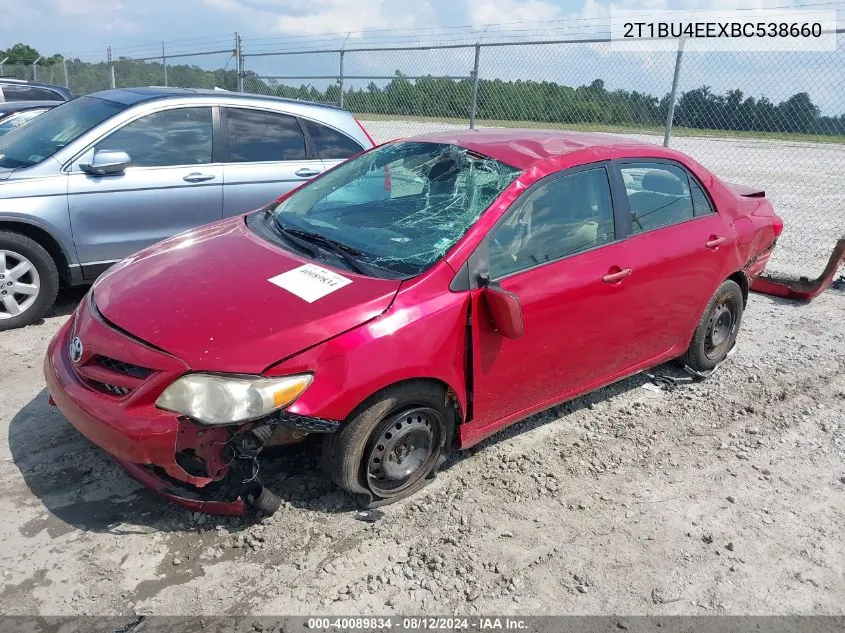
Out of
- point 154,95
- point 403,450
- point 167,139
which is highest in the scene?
point 154,95

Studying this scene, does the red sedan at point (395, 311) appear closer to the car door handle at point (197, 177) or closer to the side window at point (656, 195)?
the side window at point (656, 195)

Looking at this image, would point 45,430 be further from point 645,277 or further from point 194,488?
point 645,277

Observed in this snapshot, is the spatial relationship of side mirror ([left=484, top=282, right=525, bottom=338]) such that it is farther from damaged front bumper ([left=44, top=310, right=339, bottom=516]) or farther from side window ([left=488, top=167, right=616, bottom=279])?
damaged front bumper ([left=44, top=310, right=339, bottom=516])

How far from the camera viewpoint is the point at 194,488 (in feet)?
9.87

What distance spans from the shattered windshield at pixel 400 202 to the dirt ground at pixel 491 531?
3.71ft

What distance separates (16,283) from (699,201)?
470cm

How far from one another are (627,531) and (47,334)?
411 cm

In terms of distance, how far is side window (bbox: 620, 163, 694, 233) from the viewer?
3.99 m

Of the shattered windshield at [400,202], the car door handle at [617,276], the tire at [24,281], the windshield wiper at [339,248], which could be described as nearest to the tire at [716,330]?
the car door handle at [617,276]

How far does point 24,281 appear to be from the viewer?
5004 mm

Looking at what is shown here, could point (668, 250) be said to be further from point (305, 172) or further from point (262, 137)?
point (262, 137)

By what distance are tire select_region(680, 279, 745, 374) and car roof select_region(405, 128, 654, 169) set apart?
1.16 m

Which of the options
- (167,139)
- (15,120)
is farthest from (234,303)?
(15,120)

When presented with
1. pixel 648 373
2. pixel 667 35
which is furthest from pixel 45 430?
pixel 667 35
